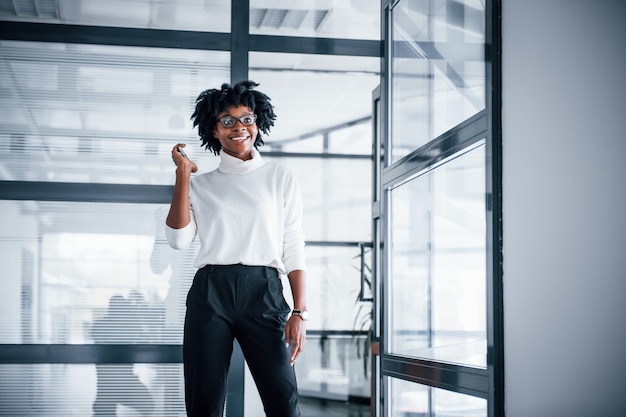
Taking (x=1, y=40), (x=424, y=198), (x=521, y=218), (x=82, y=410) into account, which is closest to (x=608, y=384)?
(x=521, y=218)

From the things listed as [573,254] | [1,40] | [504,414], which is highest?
[1,40]

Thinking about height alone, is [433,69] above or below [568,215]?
above

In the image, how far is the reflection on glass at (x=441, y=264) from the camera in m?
2.29

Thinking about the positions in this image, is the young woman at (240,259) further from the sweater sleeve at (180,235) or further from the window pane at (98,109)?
the window pane at (98,109)

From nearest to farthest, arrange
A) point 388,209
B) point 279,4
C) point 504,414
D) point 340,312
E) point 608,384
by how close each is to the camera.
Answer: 1. point 608,384
2. point 504,414
3. point 388,209
4. point 279,4
5. point 340,312

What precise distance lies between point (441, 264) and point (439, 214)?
163mm

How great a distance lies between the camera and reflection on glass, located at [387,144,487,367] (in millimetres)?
2287

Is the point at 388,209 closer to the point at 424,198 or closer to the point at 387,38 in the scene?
the point at 424,198

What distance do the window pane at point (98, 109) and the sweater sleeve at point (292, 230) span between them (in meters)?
1.04

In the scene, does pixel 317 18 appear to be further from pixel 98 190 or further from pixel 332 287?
pixel 332 287

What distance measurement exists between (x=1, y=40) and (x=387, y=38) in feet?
4.96

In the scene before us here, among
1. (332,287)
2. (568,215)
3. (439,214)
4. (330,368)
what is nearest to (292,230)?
(439,214)

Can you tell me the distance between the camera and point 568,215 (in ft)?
6.08

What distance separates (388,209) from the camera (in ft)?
10.3
